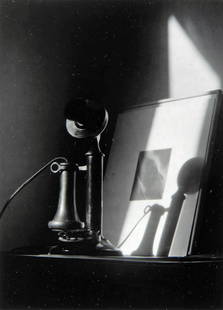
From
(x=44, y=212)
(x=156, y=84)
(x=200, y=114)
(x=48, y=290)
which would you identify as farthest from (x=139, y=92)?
(x=48, y=290)

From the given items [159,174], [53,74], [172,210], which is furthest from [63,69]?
[172,210]

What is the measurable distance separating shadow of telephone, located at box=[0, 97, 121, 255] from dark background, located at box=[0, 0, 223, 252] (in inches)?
7.5

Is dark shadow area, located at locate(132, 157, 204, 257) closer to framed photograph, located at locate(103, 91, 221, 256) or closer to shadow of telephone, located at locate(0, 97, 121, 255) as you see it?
framed photograph, located at locate(103, 91, 221, 256)

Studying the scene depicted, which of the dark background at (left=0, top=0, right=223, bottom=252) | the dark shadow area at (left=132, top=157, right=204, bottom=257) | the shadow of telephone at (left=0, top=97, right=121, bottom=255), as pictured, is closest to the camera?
the shadow of telephone at (left=0, top=97, right=121, bottom=255)

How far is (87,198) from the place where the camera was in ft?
4.00

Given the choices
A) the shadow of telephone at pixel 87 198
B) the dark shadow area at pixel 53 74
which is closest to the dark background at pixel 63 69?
the dark shadow area at pixel 53 74

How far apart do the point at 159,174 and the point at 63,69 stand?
1.53 ft

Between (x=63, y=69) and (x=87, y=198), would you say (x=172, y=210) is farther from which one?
(x=63, y=69)

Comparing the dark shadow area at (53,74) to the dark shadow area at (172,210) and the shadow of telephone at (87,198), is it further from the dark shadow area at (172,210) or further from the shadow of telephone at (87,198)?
the dark shadow area at (172,210)

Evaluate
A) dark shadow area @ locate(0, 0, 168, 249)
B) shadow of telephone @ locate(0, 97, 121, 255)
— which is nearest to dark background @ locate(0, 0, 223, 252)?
dark shadow area @ locate(0, 0, 168, 249)

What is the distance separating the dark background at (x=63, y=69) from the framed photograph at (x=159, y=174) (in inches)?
3.5

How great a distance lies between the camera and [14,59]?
4.59ft

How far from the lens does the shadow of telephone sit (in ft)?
3.69

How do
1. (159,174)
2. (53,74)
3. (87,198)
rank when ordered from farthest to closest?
(53,74), (159,174), (87,198)
